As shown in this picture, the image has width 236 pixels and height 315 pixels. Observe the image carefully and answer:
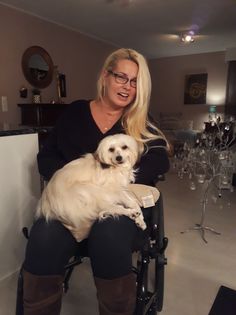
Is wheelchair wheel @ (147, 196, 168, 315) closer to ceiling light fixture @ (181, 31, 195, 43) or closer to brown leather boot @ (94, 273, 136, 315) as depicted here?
brown leather boot @ (94, 273, 136, 315)

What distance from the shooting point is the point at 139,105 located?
129 cm

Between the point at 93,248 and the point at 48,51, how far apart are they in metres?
3.49

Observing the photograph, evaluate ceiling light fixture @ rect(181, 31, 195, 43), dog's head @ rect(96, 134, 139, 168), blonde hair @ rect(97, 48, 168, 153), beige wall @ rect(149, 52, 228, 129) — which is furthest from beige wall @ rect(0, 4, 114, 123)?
dog's head @ rect(96, 134, 139, 168)

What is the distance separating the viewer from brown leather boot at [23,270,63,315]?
0.94 meters

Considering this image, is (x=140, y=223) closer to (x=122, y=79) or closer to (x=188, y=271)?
(x=122, y=79)

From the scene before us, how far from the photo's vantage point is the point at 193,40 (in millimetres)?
4922

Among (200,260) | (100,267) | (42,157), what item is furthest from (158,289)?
(42,157)

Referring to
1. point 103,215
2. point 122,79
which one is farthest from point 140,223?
point 122,79

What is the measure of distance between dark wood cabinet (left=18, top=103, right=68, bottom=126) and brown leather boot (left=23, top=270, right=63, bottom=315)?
2.72 m

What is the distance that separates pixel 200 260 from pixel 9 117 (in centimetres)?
269

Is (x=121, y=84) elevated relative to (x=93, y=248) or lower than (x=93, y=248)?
elevated

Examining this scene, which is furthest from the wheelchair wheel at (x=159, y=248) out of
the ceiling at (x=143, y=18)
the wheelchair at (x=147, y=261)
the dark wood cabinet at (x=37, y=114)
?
the ceiling at (x=143, y=18)

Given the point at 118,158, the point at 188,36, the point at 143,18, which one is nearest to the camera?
the point at 118,158

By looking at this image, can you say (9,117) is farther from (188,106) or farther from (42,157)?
(188,106)
